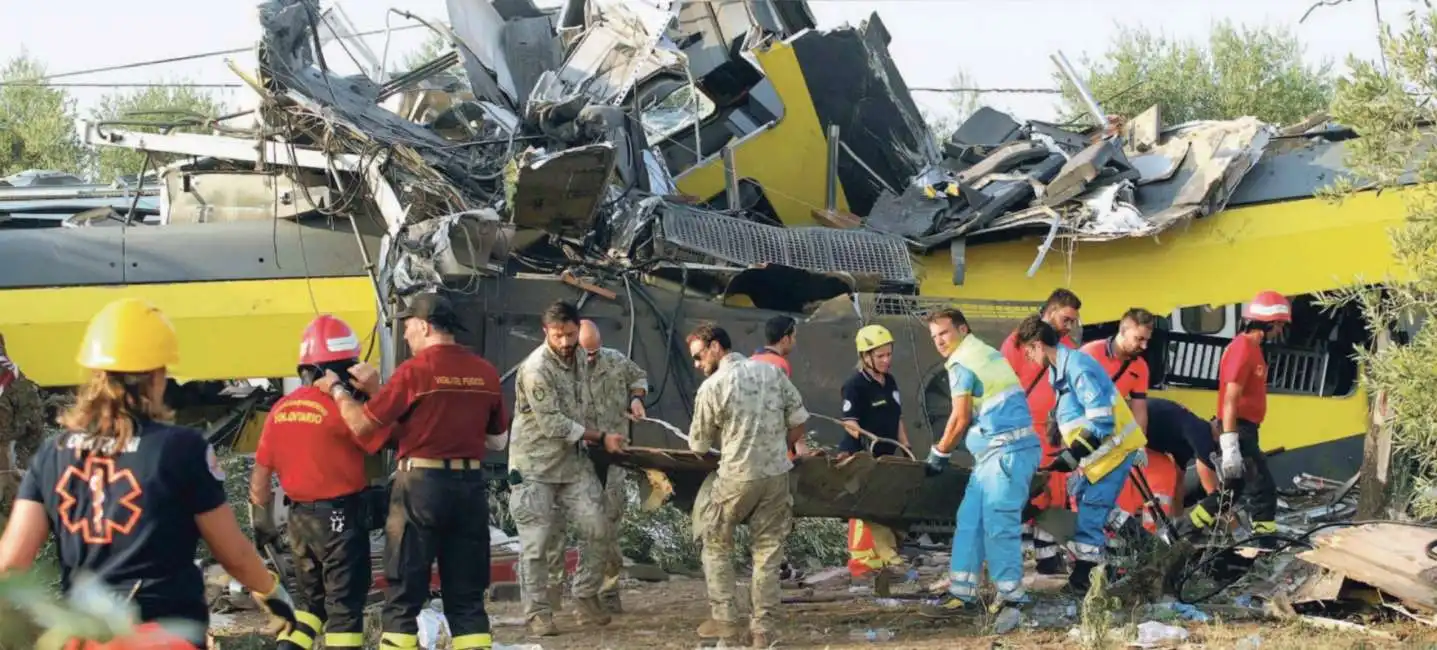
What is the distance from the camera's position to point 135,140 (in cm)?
1243

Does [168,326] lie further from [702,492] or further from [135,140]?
[135,140]

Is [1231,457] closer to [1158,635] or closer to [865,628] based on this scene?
[1158,635]

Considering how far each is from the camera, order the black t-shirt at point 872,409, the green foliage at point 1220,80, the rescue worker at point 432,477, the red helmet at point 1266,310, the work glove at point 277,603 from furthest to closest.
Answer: the green foliage at point 1220,80 < the red helmet at point 1266,310 < the black t-shirt at point 872,409 < the rescue worker at point 432,477 < the work glove at point 277,603

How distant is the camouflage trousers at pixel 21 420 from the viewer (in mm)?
9297

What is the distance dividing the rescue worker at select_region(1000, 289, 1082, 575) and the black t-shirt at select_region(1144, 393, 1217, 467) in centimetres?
66

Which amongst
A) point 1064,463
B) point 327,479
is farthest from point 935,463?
point 327,479

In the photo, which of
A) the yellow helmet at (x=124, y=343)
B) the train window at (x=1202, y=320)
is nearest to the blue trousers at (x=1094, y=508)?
the train window at (x=1202, y=320)

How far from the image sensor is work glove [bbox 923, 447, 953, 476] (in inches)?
349

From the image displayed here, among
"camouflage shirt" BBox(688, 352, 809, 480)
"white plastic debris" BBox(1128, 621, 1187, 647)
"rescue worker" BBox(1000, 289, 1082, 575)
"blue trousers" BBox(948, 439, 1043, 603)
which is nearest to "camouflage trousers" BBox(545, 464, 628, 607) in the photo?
"camouflage shirt" BBox(688, 352, 809, 480)

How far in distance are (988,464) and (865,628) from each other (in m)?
1.07

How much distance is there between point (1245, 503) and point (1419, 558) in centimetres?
239

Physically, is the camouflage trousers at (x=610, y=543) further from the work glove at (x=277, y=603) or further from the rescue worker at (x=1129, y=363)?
the work glove at (x=277, y=603)

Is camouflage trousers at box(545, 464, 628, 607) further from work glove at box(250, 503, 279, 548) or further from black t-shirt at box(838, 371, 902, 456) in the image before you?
work glove at box(250, 503, 279, 548)

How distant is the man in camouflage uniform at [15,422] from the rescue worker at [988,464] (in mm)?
5036
